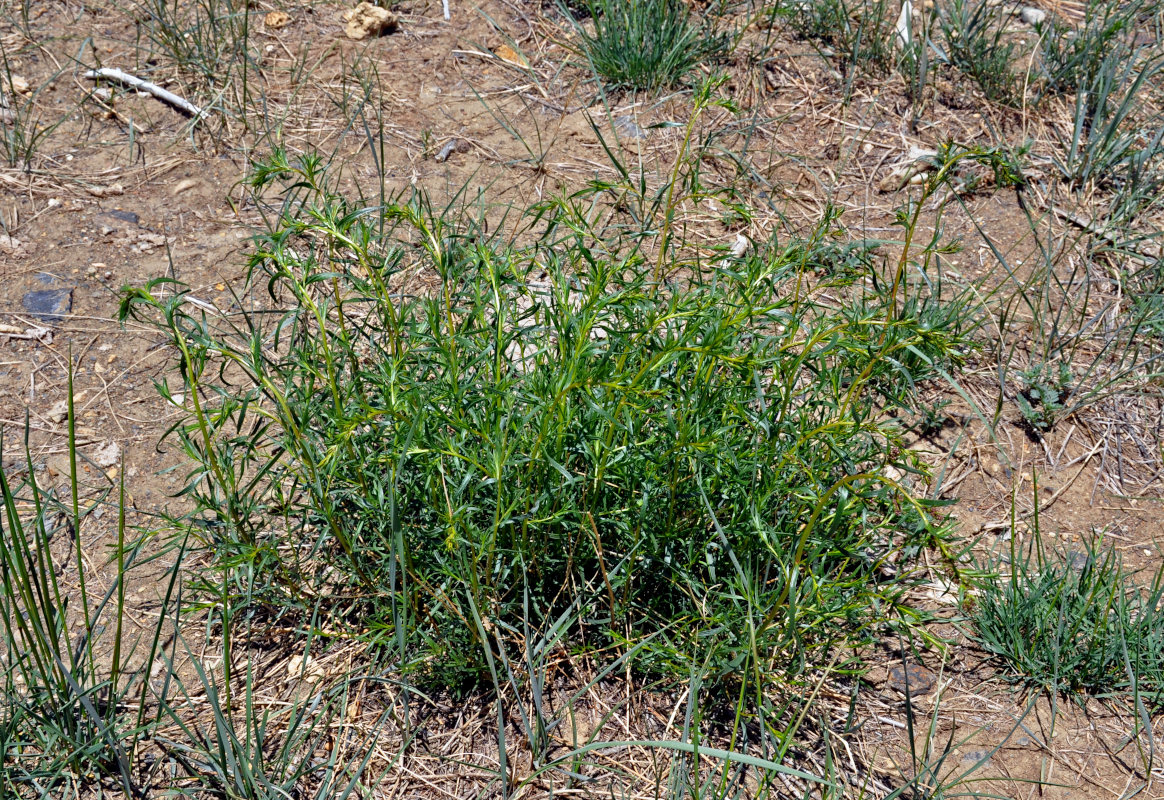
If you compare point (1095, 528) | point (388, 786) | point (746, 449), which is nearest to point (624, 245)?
point (746, 449)

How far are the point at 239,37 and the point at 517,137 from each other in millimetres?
1268

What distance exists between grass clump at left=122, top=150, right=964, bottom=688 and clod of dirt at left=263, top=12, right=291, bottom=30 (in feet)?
7.31

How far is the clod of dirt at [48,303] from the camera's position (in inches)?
125

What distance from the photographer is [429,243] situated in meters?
2.18

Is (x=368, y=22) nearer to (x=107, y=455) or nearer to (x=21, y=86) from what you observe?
(x=21, y=86)

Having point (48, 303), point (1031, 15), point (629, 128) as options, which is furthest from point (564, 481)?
point (1031, 15)

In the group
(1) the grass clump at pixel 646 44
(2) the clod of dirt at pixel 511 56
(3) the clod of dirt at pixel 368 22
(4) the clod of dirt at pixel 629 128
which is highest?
(1) the grass clump at pixel 646 44

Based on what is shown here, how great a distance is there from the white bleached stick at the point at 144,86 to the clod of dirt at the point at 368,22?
0.80 m

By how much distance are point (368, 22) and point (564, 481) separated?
288cm

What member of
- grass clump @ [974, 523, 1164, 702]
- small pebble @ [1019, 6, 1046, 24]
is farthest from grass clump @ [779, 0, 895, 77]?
grass clump @ [974, 523, 1164, 702]

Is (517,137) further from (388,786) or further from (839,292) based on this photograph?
(388,786)

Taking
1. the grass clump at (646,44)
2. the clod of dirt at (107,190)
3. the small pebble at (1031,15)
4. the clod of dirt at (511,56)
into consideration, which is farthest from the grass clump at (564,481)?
the small pebble at (1031,15)

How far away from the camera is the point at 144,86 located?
393cm

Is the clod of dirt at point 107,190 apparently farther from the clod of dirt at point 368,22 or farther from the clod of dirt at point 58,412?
Answer: the clod of dirt at point 368,22
